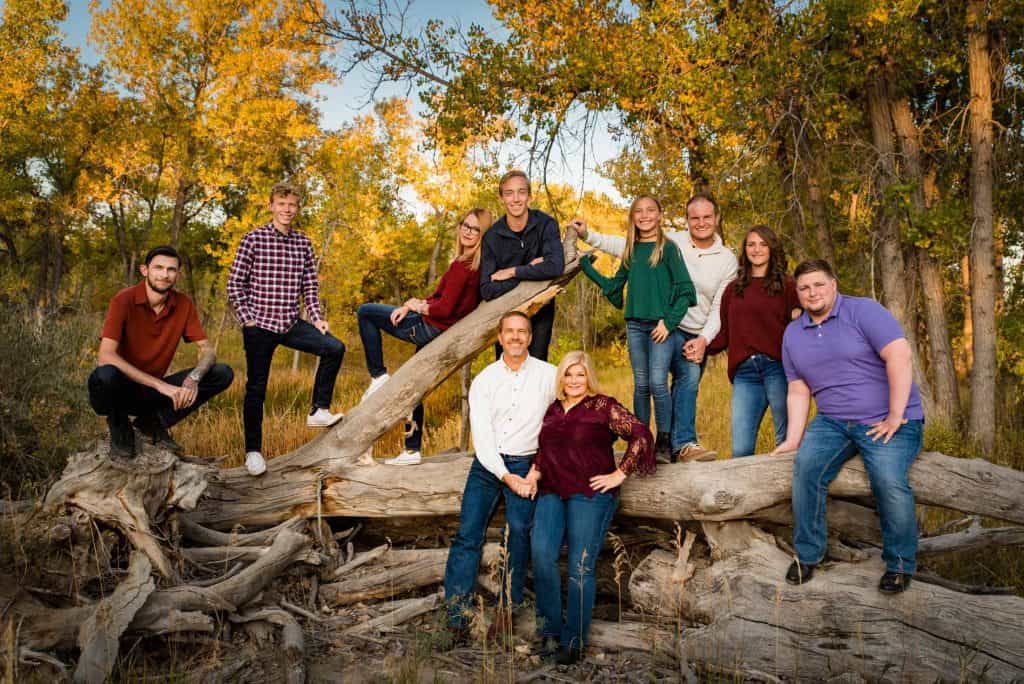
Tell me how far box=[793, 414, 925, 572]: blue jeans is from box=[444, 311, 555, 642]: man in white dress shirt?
1.62 m

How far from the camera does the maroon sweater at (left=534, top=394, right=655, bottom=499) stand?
430 centimetres

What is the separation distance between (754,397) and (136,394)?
414cm

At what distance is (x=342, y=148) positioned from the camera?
66.3 feet

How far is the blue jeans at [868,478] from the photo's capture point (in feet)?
12.7

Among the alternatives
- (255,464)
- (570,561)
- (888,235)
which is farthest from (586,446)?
(888,235)

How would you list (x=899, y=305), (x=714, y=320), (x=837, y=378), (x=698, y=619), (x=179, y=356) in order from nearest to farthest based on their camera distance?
(x=837, y=378), (x=698, y=619), (x=714, y=320), (x=899, y=305), (x=179, y=356)

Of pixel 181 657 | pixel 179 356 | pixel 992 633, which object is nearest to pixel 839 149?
pixel 992 633

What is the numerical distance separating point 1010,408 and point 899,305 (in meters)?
2.60

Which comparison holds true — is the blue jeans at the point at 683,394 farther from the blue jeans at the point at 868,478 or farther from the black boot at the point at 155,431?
the black boot at the point at 155,431

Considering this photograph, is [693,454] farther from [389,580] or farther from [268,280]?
[268,280]

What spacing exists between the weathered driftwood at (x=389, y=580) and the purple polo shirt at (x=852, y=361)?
2.53 metres

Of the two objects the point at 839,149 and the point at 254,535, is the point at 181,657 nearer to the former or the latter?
the point at 254,535

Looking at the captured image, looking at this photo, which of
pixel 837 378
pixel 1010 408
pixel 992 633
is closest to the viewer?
pixel 992 633

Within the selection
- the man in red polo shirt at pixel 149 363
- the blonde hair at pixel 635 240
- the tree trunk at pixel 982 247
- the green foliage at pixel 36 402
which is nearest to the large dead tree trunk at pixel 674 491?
the man in red polo shirt at pixel 149 363
